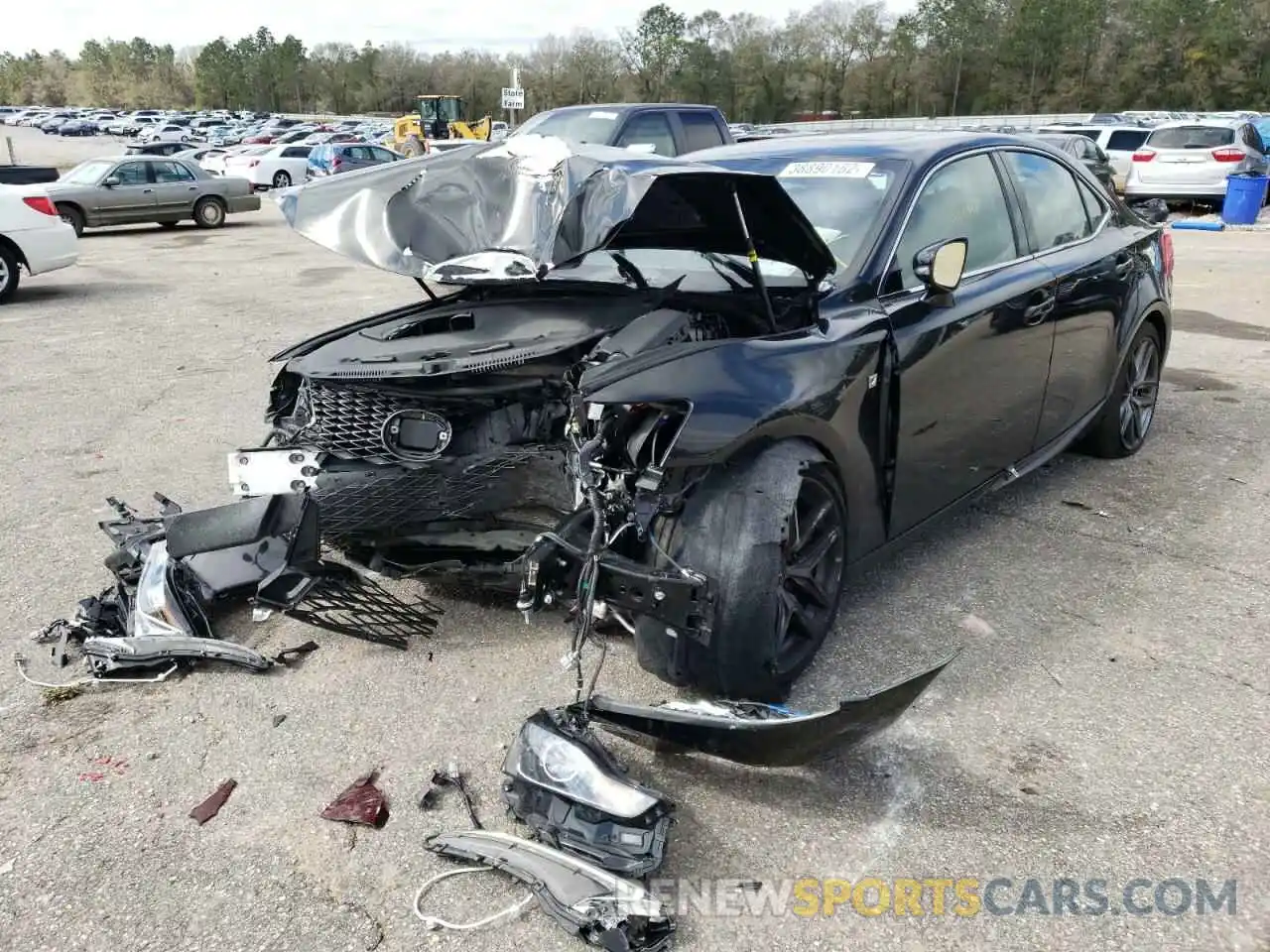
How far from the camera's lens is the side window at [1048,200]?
4363 mm

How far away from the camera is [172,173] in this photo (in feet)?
63.3

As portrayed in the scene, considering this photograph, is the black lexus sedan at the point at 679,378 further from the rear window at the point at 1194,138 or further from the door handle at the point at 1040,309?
the rear window at the point at 1194,138

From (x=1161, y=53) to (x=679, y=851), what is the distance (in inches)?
3032

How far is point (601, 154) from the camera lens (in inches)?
126

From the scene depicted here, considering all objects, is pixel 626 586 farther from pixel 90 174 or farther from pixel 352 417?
pixel 90 174

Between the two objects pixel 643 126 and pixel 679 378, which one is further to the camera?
pixel 643 126

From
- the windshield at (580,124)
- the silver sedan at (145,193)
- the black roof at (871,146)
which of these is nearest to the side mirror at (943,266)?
the black roof at (871,146)

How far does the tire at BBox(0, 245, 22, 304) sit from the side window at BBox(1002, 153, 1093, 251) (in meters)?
11.1

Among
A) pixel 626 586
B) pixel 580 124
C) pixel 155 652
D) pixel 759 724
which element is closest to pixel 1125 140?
pixel 580 124

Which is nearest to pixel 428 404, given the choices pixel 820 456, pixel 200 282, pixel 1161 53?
pixel 820 456

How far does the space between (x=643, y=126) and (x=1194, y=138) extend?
13.2 m

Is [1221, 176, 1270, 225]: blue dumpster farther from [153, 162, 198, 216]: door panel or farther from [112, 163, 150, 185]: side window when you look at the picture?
[112, 163, 150, 185]: side window

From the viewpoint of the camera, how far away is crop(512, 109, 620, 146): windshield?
10652 millimetres

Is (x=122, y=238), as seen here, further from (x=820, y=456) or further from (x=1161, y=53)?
(x=1161, y=53)
